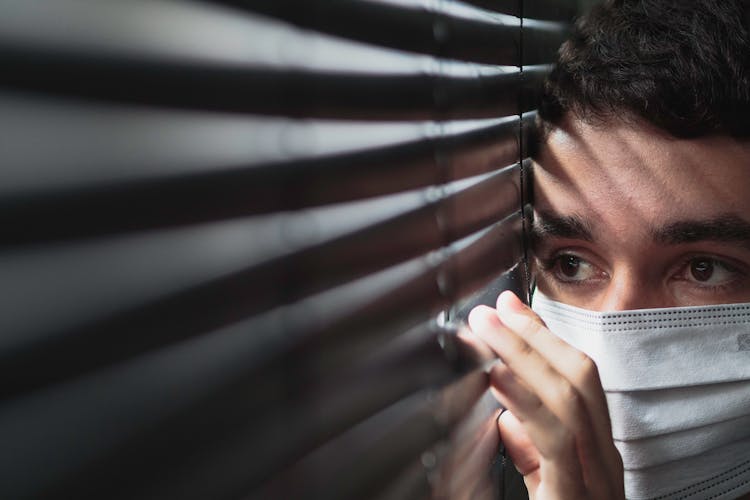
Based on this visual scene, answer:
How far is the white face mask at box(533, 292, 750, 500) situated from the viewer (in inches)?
47.4

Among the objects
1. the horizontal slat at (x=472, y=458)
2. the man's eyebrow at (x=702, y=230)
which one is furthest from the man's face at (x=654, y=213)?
the horizontal slat at (x=472, y=458)

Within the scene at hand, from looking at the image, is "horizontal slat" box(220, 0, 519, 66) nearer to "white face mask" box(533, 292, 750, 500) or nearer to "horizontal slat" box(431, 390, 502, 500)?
"horizontal slat" box(431, 390, 502, 500)

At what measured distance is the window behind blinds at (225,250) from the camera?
311mm

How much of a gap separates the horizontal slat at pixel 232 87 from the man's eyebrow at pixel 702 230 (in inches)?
28.2

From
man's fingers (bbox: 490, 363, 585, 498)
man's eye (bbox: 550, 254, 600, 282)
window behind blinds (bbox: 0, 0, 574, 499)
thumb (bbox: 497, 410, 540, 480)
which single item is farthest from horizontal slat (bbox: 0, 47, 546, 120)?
man's eye (bbox: 550, 254, 600, 282)

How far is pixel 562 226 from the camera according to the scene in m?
1.36

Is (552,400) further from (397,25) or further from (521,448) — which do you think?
(397,25)

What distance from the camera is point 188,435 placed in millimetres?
377

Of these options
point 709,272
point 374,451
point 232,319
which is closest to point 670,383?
point 709,272

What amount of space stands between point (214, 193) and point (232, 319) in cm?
8

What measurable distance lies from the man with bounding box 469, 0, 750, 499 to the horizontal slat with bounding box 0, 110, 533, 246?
73 cm

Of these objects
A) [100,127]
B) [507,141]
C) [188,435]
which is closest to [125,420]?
[188,435]

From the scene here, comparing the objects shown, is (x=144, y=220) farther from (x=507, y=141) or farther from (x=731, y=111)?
(x=731, y=111)

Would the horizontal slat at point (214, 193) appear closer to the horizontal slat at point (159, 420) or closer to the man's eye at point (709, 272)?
the horizontal slat at point (159, 420)
